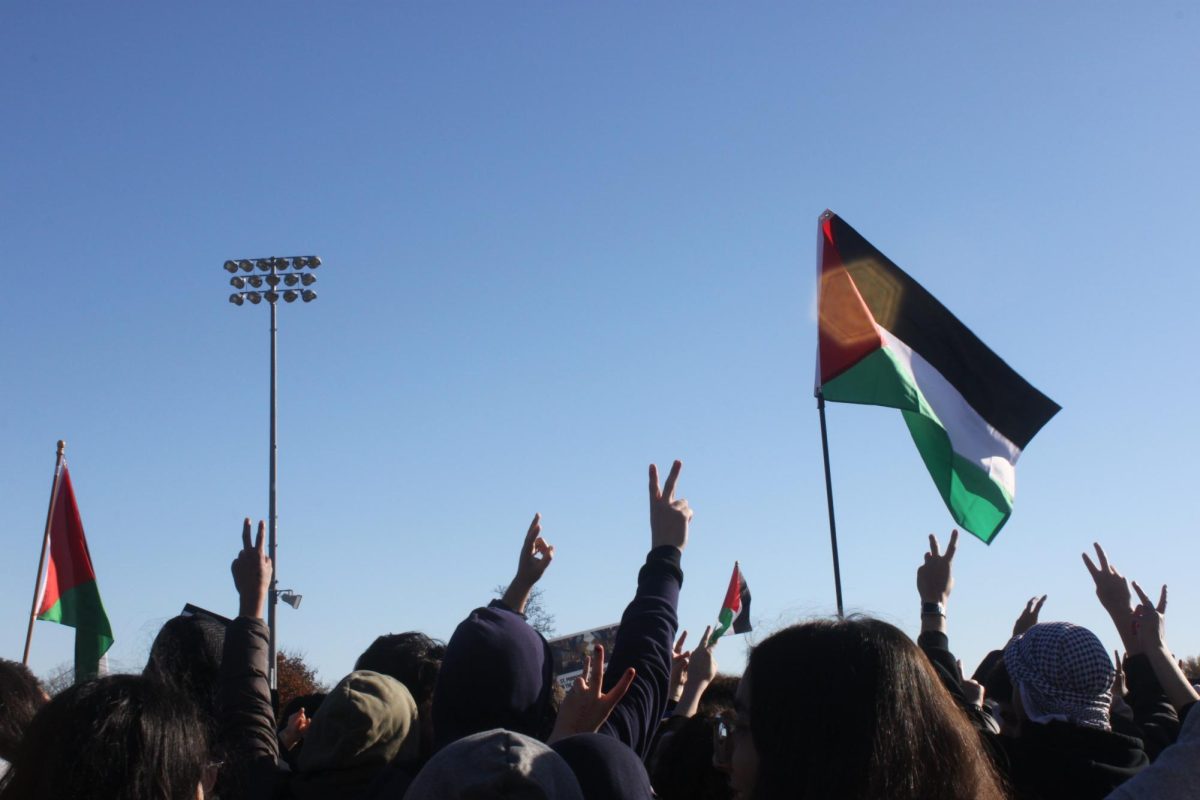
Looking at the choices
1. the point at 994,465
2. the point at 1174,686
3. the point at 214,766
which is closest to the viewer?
the point at 214,766

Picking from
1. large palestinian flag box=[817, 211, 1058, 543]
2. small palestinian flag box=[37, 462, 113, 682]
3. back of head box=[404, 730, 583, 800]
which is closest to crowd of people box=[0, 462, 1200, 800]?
back of head box=[404, 730, 583, 800]

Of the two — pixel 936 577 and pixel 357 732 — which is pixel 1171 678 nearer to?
pixel 936 577

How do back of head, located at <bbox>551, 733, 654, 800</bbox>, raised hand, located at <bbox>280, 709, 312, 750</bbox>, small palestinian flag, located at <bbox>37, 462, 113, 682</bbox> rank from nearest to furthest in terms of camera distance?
back of head, located at <bbox>551, 733, 654, 800</bbox>
raised hand, located at <bbox>280, 709, 312, 750</bbox>
small palestinian flag, located at <bbox>37, 462, 113, 682</bbox>

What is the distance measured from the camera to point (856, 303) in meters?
8.82

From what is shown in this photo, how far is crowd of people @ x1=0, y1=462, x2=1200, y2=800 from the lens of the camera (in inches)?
92.5

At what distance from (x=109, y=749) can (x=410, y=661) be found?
1684mm

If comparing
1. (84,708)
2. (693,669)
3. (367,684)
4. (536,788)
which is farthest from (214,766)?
(693,669)

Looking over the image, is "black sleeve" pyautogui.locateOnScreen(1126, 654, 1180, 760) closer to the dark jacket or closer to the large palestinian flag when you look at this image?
the dark jacket

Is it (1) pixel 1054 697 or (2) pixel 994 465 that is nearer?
(1) pixel 1054 697

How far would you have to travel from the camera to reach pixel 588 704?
303 cm

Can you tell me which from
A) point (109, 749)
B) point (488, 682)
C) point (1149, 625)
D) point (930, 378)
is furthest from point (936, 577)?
point (930, 378)

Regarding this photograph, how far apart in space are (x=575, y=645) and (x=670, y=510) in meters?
7.77

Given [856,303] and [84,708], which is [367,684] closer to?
[84,708]

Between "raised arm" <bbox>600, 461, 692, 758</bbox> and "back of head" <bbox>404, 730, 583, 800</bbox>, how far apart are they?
A: 77 cm
